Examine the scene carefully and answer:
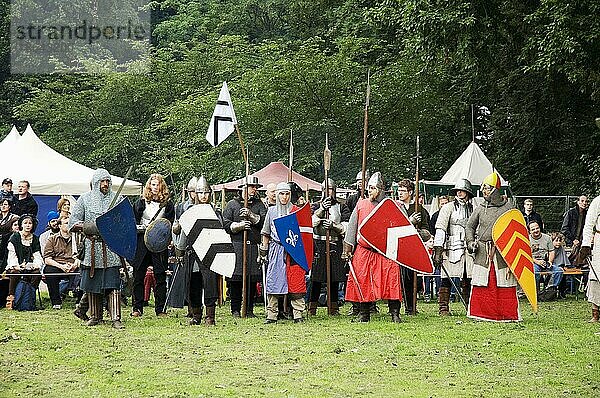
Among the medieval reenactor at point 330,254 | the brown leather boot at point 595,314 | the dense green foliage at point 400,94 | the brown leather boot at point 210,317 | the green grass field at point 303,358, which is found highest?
the dense green foliage at point 400,94


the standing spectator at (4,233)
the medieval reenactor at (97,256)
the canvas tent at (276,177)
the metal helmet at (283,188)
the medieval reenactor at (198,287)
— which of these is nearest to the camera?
the medieval reenactor at (97,256)

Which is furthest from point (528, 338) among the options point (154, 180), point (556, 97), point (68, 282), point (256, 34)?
point (256, 34)

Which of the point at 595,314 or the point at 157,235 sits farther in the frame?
the point at 157,235

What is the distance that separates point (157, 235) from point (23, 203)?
11.5 feet

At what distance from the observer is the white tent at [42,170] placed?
19.3 meters

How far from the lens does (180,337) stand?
34.1 feet

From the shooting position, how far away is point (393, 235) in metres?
11.9

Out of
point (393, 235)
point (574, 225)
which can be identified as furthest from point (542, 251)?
point (393, 235)

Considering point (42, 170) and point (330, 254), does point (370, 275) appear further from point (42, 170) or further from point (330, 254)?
point (42, 170)

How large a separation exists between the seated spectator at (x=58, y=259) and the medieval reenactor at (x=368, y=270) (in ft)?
13.6

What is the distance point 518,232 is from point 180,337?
3954mm

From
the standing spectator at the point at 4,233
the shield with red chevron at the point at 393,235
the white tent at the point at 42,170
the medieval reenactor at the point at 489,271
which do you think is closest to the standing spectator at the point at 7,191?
the standing spectator at the point at 4,233

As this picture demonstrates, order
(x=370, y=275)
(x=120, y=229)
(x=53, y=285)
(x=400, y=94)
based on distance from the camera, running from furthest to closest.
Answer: (x=400, y=94) → (x=53, y=285) → (x=370, y=275) → (x=120, y=229)

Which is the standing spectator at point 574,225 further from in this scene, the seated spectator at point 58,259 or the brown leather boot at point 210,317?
the seated spectator at point 58,259
